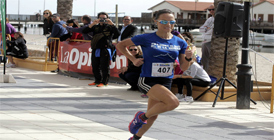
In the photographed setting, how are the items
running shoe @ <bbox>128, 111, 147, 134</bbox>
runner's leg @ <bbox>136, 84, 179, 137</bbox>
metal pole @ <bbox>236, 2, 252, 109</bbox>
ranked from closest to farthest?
runner's leg @ <bbox>136, 84, 179, 137</bbox> → running shoe @ <bbox>128, 111, 147, 134</bbox> → metal pole @ <bbox>236, 2, 252, 109</bbox>

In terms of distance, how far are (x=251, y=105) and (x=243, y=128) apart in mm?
2980

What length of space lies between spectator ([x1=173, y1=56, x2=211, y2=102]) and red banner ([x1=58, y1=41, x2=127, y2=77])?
Result: 3.03 m

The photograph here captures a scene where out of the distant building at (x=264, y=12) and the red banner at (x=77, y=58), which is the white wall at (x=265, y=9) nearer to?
the distant building at (x=264, y=12)

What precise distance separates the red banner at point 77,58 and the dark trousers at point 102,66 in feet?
2.18

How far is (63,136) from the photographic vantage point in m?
6.89

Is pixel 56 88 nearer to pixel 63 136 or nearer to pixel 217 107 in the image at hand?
pixel 217 107

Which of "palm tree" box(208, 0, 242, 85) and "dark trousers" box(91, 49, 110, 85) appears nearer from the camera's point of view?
"palm tree" box(208, 0, 242, 85)

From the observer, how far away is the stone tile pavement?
23.6 feet

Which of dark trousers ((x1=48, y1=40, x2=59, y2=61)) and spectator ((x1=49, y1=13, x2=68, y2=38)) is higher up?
spectator ((x1=49, y1=13, x2=68, y2=38))

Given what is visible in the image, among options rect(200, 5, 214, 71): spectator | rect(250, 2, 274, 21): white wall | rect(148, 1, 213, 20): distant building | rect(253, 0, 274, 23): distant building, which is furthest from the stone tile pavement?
rect(148, 1, 213, 20): distant building

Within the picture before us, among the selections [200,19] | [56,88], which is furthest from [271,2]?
[56,88]

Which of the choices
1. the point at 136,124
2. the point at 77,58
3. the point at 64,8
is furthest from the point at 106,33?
the point at 64,8

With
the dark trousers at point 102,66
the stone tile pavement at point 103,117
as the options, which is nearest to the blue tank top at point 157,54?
the stone tile pavement at point 103,117

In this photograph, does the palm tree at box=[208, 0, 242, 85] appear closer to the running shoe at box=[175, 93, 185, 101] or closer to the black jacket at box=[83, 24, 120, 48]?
the running shoe at box=[175, 93, 185, 101]
